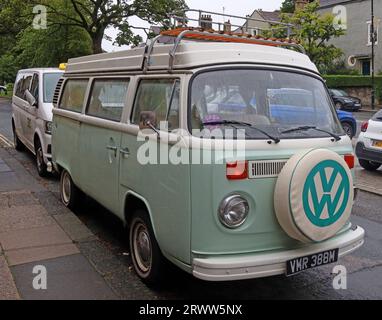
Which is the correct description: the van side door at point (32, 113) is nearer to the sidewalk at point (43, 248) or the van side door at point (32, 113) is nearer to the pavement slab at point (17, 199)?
the sidewalk at point (43, 248)

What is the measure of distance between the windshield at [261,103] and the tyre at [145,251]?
111 centimetres

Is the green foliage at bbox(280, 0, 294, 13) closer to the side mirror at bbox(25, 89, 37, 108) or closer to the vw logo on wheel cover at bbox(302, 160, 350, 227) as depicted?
the side mirror at bbox(25, 89, 37, 108)

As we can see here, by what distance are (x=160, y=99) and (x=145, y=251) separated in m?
1.44

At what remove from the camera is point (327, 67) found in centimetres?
4362

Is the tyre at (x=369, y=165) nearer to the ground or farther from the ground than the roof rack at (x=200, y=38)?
nearer to the ground

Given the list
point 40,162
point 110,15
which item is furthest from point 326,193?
point 110,15

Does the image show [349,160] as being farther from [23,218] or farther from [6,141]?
[6,141]

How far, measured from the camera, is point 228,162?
361cm

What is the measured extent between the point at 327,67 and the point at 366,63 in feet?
12.0

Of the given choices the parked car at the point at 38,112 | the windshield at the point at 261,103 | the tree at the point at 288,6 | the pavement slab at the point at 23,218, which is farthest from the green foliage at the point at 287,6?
the windshield at the point at 261,103

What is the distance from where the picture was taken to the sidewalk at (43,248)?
439 cm

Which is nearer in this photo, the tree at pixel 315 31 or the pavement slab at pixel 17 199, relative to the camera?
the pavement slab at pixel 17 199
